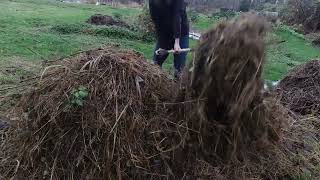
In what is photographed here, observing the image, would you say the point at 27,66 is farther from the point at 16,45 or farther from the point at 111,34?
the point at 111,34

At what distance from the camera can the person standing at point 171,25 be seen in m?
5.98

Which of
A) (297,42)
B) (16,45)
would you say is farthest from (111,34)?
(297,42)

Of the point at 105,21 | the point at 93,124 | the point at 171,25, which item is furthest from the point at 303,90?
the point at 105,21

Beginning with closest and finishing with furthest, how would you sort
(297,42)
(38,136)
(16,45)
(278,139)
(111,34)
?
1. (38,136)
2. (278,139)
3. (16,45)
4. (111,34)
5. (297,42)

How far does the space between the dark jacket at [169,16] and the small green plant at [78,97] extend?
2290 mm

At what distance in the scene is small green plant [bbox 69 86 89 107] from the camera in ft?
13.1

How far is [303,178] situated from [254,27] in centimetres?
173

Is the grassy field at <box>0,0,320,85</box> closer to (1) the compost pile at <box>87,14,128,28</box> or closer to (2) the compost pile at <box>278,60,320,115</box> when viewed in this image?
(2) the compost pile at <box>278,60,320,115</box>

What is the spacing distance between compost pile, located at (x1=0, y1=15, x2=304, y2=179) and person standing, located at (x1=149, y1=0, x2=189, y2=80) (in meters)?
1.69

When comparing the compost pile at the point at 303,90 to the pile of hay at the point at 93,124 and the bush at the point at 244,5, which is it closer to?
the pile of hay at the point at 93,124

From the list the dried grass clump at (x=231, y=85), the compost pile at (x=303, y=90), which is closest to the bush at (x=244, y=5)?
the compost pile at (x=303, y=90)

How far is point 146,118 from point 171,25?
88.6 inches

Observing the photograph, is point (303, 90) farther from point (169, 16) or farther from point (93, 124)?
point (93, 124)

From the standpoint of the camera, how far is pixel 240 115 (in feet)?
13.1
